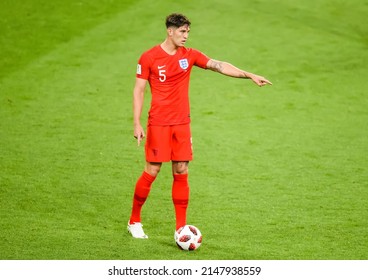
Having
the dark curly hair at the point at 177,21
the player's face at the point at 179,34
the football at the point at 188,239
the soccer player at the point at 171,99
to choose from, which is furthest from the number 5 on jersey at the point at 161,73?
the football at the point at 188,239

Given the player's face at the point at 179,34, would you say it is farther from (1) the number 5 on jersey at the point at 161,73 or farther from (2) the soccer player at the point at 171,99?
(1) the number 5 on jersey at the point at 161,73

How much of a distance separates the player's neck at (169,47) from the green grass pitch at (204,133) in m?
1.58

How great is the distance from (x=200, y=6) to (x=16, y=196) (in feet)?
28.2

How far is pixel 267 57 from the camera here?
13.9 meters

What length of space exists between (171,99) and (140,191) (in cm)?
84

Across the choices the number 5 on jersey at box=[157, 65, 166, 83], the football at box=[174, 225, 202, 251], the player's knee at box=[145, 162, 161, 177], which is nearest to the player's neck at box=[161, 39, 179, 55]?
the number 5 on jersey at box=[157, 65, 166, 83]

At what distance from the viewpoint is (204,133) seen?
35.8 feet

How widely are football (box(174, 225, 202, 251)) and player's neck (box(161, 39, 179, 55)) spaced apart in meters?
Answer: 1.44

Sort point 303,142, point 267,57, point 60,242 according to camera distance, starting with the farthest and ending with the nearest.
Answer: point 267,57 → point 303,142 → point 60,242

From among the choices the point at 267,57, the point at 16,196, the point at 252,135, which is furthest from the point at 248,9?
the point at 16,196

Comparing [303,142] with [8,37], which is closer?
[303,142]

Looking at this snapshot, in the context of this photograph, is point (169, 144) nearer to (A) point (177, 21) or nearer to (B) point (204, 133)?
(A) point (177, 21)

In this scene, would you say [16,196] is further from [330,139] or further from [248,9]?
[248,9]

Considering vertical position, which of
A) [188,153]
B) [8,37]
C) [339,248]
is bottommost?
[8,37]
